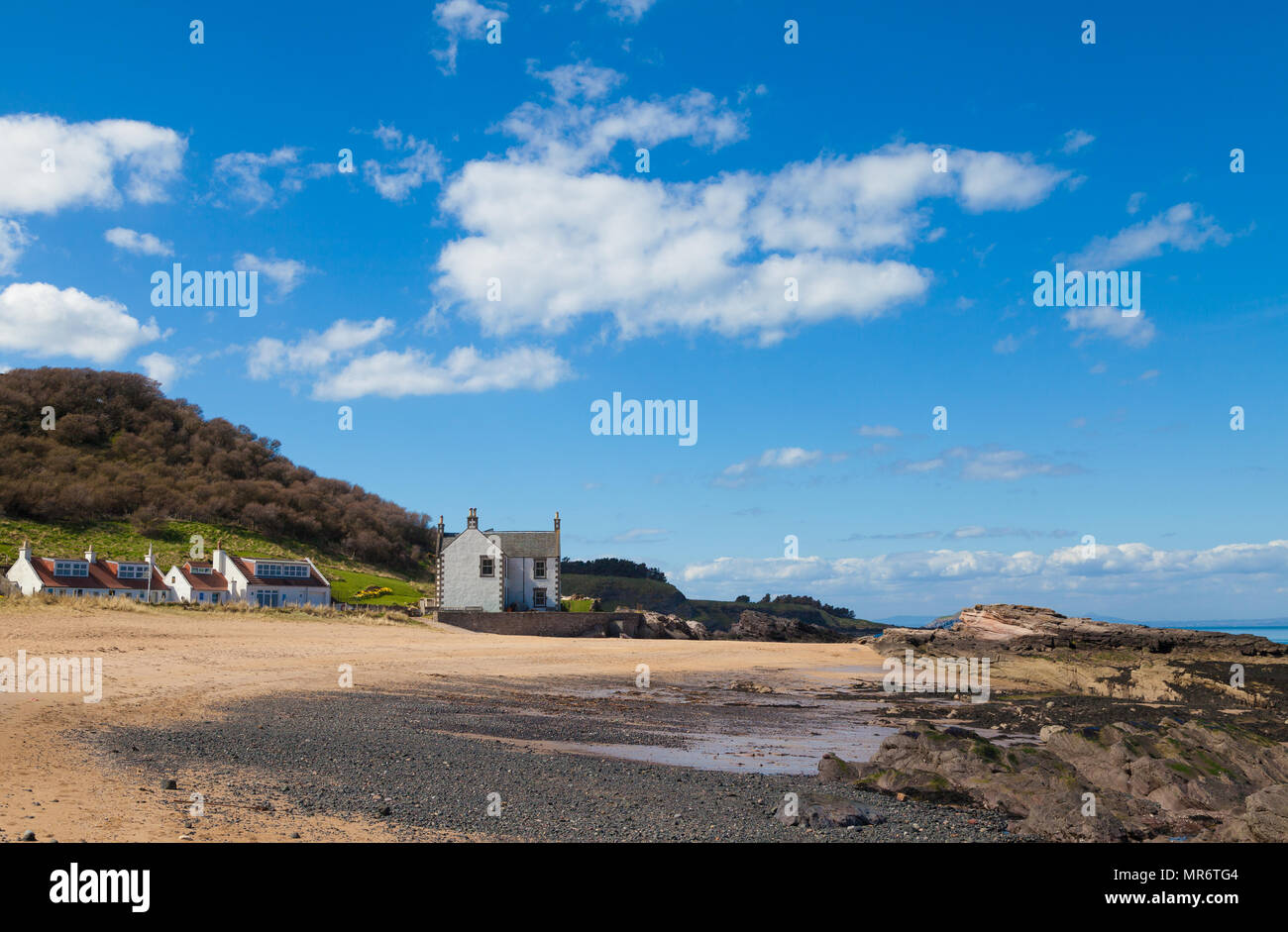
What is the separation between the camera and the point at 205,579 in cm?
5497

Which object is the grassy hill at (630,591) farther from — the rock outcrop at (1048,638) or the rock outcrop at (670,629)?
the rock outcrop at (1048,638)

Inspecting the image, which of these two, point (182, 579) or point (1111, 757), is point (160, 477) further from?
point (1111, 757)

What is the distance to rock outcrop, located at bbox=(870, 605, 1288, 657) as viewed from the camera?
37.0 metres

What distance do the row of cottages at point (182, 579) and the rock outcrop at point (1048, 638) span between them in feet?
133

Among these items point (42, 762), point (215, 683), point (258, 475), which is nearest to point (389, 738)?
point (42, 762)

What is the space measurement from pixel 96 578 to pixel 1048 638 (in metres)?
54.5

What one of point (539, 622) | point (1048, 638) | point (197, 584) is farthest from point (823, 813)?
point (197, 584)

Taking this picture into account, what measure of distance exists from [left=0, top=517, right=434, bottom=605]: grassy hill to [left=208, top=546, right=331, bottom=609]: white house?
3.70 meters

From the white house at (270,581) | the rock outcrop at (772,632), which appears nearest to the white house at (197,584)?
the white house at (270,581)

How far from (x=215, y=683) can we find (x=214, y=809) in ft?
45.9

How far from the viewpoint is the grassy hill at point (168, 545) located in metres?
59.6

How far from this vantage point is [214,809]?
9781mm
